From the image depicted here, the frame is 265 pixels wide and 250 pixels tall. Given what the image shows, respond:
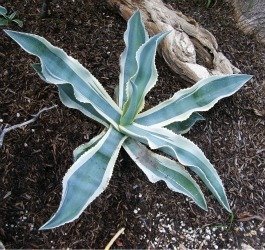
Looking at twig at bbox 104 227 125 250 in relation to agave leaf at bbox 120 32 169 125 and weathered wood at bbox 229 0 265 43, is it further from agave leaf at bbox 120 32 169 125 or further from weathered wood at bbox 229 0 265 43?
weathered wood at bbox 229 0 265 43

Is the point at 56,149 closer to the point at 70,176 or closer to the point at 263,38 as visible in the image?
the point at 70,176

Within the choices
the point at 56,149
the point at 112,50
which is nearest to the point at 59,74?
the point at 56,149

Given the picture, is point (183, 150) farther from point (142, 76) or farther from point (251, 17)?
point (251, 17)

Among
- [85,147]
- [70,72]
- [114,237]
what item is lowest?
[114,237]

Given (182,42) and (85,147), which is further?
(182,42)

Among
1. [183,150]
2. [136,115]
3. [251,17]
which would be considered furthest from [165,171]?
[251,17]

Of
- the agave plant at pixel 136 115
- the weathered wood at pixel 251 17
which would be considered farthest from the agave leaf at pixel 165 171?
the weathered wood at pixel 251 17
